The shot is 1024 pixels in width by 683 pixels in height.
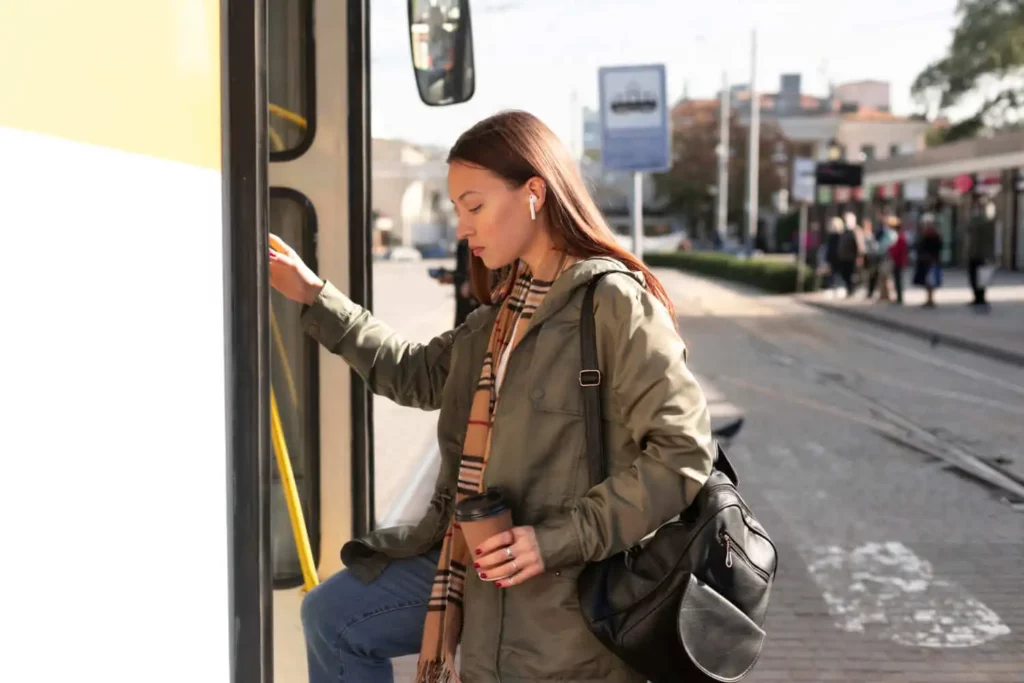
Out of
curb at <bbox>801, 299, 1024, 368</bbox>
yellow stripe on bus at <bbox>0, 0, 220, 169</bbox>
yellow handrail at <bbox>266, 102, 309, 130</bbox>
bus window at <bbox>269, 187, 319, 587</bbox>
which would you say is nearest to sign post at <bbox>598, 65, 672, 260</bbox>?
curb at <bbox>801, 299, 1024, 368</bbox>

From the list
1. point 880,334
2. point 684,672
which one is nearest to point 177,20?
point 684,672

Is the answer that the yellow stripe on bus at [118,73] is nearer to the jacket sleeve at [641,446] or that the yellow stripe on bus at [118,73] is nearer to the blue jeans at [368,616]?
the jacket sleeve at [641,446]

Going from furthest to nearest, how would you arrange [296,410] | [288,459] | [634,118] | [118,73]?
[634,118], [296,410], [288,459], [118,73]

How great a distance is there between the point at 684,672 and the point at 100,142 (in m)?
1.27

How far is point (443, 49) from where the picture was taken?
120 inches

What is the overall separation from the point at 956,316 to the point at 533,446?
68.2ft

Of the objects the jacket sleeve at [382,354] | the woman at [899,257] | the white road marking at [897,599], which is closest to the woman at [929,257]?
the woman at [899,257]

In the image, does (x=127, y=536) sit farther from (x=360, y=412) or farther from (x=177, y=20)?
(x=360, y=412)

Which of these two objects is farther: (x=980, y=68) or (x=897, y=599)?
(x=980, y=68)

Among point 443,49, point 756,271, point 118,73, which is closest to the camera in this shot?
point 118,73

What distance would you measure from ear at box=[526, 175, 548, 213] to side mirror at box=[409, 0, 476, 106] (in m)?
0.87

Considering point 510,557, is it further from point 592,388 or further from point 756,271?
point 756,271

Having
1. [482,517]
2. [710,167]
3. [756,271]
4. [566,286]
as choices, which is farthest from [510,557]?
[710,167]

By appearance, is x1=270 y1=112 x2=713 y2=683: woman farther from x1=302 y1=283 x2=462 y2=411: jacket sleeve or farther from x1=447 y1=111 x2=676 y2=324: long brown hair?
x1=302 y1=283 x2=462 y2=411: jacket sleeve
